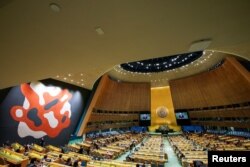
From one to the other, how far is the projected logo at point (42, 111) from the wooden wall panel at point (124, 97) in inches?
245

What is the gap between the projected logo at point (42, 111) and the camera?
45.8 feet

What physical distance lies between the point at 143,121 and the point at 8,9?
32.9m

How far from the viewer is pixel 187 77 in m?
26.8

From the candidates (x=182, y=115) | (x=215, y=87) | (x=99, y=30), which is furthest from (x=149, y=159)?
(x=182, y=115)

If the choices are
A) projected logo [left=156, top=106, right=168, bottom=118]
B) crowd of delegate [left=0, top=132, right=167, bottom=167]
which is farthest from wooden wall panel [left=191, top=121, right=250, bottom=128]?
crowd of delegate [left=0, top=132, right=167, bottom=167]

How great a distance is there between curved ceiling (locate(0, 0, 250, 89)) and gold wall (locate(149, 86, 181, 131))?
112ft

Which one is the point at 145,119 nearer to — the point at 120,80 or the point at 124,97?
the point at 124,97

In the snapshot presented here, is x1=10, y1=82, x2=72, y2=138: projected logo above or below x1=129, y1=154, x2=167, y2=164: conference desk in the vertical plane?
above

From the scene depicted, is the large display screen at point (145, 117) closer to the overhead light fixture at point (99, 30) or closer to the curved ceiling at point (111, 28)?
the curved ceiling at point (111, 28)

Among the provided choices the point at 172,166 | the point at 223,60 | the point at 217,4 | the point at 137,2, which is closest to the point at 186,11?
the point at 217,4

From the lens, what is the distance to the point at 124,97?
2900 cm

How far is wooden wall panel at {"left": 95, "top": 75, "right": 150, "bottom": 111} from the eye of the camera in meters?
25.2

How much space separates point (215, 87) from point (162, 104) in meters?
16.0

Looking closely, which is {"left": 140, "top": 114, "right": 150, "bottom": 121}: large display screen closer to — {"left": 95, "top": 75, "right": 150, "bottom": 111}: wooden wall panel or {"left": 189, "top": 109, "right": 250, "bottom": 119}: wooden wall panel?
{"left": 95, "top": 75, "right": 150, "bottom": 111}: wooden wall panel
